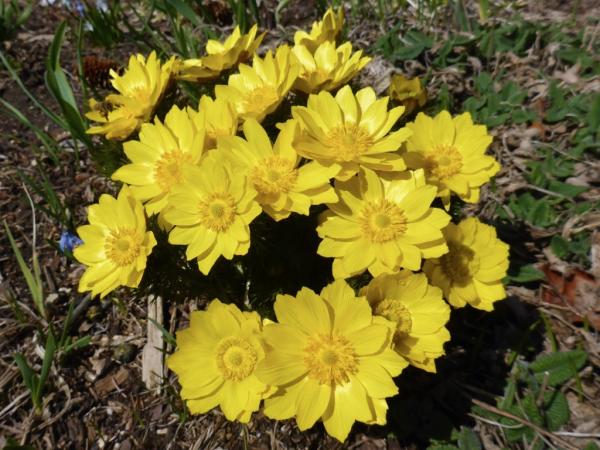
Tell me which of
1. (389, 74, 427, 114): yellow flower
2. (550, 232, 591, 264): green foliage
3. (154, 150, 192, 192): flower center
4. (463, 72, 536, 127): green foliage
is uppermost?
(154, 150, 192, 192): flower center

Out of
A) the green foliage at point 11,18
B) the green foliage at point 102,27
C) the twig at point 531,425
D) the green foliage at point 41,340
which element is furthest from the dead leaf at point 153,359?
the green foliage at point 11,18

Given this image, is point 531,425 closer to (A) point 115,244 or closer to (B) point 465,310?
(B) point 465,310

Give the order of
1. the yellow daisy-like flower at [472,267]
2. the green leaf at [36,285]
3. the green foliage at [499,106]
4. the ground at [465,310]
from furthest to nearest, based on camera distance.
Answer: the green foliage at [499,106]
the green leaf at [36,285]
the ground at [465,310]
the yellow daisy-like flower at [472,267]

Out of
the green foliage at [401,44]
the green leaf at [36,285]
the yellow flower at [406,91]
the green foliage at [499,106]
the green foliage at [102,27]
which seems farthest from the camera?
the green foliage at [102,27]

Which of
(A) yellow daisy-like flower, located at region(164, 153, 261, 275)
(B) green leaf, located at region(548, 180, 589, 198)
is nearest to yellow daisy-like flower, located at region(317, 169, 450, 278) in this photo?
(A) yellow daisy-like flower, located at region(164, 153, 261, 275)

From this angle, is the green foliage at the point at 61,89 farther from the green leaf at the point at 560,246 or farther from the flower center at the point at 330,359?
the green leaf at the point at 560,246

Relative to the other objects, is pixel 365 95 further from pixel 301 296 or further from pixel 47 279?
pixel 47 279

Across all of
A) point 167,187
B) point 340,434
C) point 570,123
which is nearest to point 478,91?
point 570,123

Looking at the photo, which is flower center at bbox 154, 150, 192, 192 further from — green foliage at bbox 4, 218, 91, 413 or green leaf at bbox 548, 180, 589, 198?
green leaf at bbox 548, 180, 589, 198
